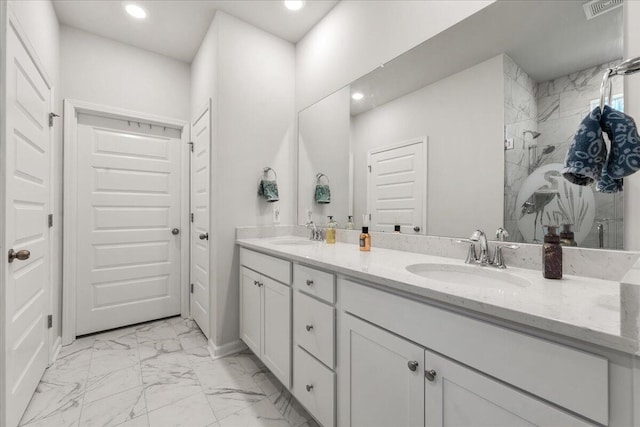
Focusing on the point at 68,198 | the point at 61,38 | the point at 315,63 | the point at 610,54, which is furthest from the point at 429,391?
the point at 61,38

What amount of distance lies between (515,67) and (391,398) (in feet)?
4.80

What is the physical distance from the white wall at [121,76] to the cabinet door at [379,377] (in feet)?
9.16

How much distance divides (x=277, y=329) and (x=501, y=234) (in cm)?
127

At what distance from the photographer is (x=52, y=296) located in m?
2.12

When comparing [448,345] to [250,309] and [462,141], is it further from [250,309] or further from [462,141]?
[250,309]

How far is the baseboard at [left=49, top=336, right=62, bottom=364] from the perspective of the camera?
203 cm

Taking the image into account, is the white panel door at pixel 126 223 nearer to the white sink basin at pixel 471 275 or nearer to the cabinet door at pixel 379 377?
the cabinet door at pixel 379 377

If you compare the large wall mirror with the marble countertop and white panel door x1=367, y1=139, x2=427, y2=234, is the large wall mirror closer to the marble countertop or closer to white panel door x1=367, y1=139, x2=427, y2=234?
white panel door x1=367, y1=139, x2=427, y2=234

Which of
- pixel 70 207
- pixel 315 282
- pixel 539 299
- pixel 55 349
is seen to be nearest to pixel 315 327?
pixel 315 282

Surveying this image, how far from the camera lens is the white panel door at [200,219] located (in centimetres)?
234

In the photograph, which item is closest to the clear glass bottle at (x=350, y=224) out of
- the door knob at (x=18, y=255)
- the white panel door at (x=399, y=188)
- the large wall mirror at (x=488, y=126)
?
the large wall mirror at (x=488, y=126)

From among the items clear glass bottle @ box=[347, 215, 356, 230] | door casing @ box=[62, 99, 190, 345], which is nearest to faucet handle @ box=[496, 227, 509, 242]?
clear glass bottle @ box=[347, 215, 356, 230]

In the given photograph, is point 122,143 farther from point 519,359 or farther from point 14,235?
point 519,359

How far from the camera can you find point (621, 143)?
28.5 inches
